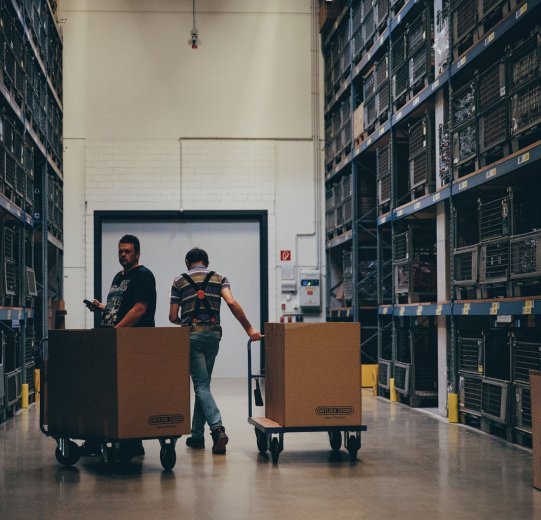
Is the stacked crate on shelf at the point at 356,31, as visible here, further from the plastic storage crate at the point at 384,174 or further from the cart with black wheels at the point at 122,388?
the cart with black wheels at the point at 122,388

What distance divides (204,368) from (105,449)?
1.16 m

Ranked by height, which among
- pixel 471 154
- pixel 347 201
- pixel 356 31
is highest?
pixel 356 31

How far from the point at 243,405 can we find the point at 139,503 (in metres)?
6.66

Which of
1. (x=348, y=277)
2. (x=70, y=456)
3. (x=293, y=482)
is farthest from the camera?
(x=348, y=277)

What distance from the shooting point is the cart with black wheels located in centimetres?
620

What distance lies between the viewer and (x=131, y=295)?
670 cm

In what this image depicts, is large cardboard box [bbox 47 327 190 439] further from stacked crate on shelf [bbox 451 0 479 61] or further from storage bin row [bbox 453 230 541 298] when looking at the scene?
stacked crate on shelf [bbox 451 0 479 61]

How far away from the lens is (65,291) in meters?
16.9

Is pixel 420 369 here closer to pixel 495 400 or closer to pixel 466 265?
pixel 466 265

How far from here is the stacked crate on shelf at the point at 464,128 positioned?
891 cm

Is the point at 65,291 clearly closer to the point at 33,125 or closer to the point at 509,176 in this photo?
the point at 33,125

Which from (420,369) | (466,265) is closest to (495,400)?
(466,265)

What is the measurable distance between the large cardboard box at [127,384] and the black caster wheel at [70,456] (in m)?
0.22

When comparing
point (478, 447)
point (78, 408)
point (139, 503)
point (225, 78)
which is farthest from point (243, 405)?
point (225, 78)
